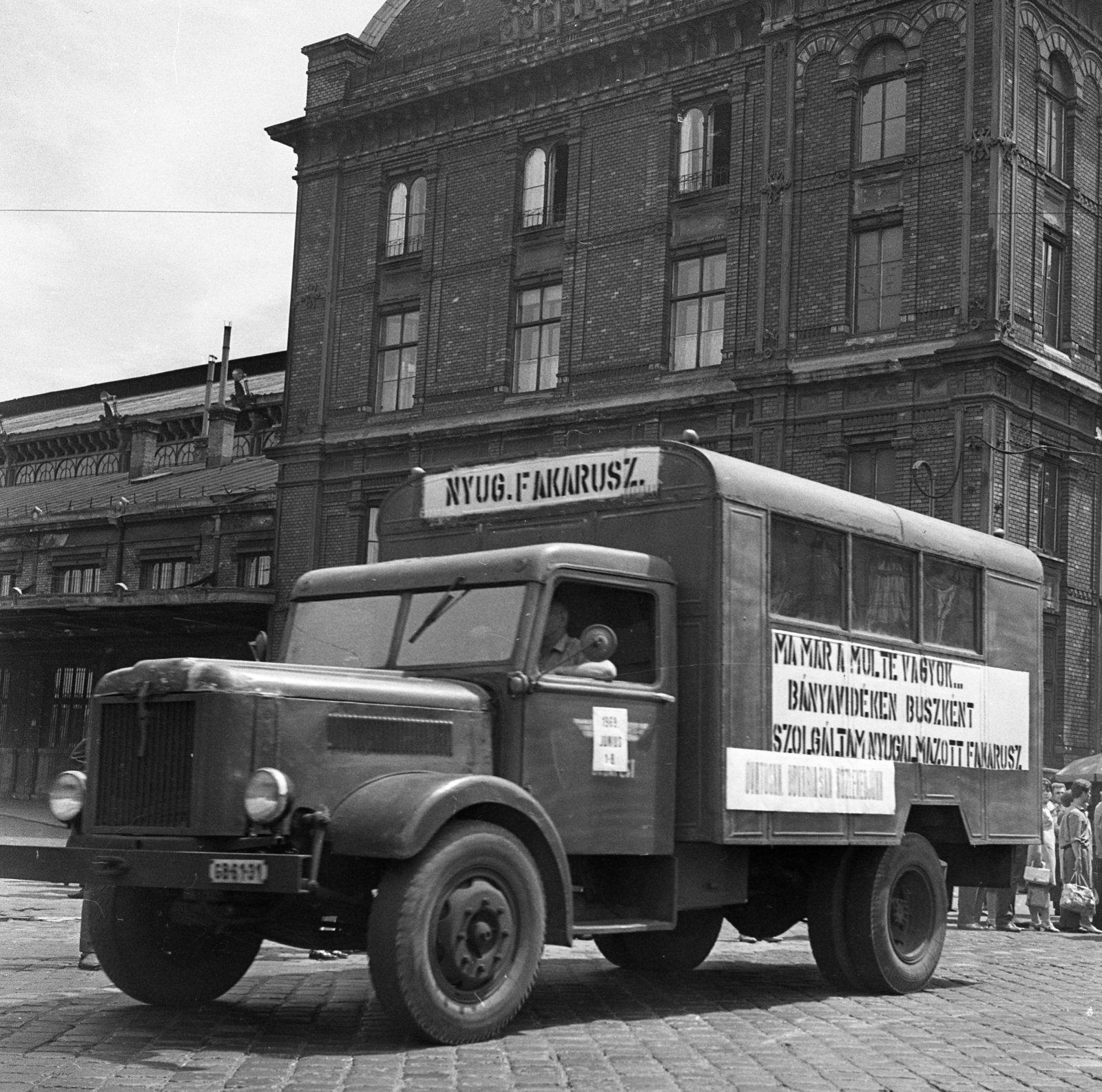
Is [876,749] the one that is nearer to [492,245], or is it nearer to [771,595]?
[771,595]

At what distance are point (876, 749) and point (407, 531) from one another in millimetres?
3262

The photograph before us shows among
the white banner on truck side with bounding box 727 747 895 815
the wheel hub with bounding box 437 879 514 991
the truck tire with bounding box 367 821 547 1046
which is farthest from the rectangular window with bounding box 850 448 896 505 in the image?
the wheel hub with bounding box 437 879 514 991

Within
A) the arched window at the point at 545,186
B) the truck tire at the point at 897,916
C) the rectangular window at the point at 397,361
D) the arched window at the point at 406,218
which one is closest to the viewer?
the truck tire at the point at 897,916

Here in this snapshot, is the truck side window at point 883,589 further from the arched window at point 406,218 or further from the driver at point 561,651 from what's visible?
the arched window at point 406,218

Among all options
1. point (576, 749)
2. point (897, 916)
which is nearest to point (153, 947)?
point (576, 749)

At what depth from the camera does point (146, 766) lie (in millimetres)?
8453

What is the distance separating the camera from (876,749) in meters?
11.1

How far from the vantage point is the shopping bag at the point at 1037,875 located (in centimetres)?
1838

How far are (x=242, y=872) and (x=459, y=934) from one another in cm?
106

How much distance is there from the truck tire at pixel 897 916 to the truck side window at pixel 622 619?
7.77 feet

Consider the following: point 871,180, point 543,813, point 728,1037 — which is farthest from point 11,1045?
point 871,180

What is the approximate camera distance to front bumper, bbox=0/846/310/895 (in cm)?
782

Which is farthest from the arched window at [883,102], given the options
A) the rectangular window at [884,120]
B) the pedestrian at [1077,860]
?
the pedestrian at [1077,860]

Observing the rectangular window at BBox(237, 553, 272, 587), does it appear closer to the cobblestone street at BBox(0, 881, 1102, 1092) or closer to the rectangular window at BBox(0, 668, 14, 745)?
the rectangular window at BBox(0, 668, 14, 745)
